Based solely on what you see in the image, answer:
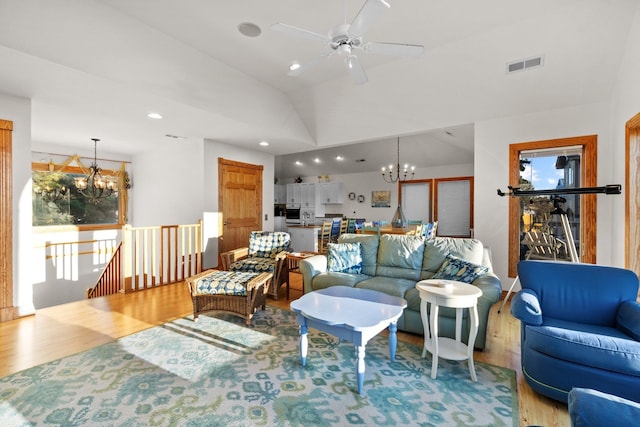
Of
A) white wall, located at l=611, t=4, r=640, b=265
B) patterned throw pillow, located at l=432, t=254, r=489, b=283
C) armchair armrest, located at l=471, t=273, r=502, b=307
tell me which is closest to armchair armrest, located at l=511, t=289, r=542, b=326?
armchair armrest, located at l=471, t=273, r=502, b=307

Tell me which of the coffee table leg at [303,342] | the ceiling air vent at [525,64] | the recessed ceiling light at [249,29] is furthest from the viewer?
the ceiling air vent at [525,64]

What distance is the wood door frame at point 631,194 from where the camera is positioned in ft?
9.79

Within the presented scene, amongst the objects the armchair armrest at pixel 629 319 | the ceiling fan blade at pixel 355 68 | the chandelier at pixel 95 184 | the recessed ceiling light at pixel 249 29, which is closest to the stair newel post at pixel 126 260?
the chandelier at pixel 95 184

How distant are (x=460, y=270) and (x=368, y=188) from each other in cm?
656

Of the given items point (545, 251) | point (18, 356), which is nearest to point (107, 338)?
point (18, 356)

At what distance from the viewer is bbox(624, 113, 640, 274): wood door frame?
117 inches

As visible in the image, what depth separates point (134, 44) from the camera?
10.1 feet

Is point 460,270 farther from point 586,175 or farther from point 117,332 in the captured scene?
point 117,332

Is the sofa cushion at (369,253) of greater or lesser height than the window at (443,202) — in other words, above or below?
below

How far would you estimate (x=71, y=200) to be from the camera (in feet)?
20.4

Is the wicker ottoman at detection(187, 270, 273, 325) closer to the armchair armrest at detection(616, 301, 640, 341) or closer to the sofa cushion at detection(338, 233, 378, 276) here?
the sofa cushion at detection(338, 233, 378, 276)

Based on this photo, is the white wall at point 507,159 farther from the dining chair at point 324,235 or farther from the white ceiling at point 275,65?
the dining chair at point 324,235

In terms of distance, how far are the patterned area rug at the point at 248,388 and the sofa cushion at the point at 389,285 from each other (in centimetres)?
48

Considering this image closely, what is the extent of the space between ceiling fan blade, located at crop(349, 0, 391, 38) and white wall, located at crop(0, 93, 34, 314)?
3733 millimetres
